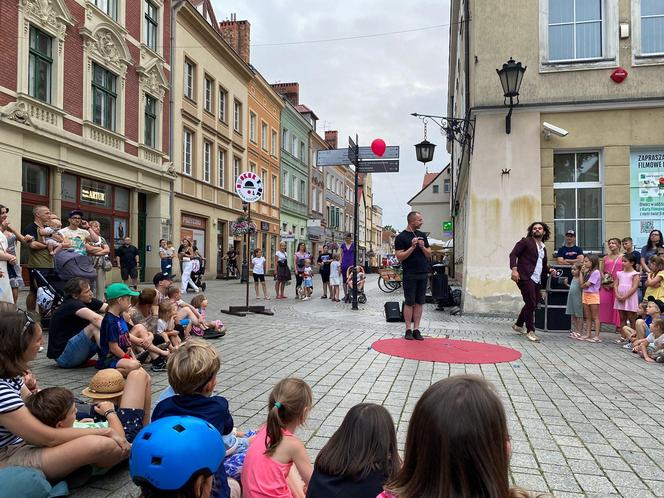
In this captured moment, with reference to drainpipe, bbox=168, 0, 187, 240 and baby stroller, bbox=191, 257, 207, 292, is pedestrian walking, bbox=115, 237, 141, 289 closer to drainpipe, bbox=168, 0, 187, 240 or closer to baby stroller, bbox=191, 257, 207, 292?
baby stroller, bbox=191, 257, 207, 292

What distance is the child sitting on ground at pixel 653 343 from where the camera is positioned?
676 cm

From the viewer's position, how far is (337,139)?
59.2m

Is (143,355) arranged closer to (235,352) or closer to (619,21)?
(235,352)

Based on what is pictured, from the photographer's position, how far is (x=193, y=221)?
1007 inches

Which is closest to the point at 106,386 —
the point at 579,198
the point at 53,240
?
the point at 53,240

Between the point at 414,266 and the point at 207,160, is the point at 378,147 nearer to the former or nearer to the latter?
the point at 414,266

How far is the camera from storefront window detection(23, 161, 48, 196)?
1501 centimetres

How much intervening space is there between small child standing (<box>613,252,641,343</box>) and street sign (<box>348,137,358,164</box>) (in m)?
7.03

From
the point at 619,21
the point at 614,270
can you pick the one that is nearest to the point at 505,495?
the point at 614,270

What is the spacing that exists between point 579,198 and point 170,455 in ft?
38.0

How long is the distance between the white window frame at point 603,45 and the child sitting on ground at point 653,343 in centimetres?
648

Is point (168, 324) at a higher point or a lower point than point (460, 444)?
lower

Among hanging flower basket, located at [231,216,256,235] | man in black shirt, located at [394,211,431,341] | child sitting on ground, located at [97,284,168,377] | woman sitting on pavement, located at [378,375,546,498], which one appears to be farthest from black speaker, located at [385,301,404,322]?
hanging flower basket, located at [231,216,256,235]

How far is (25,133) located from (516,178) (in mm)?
13717
